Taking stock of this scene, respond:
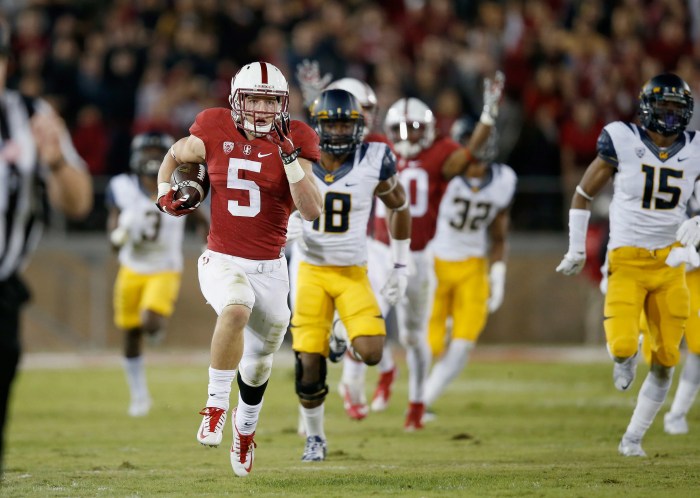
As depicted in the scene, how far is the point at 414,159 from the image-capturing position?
9062 millimetres

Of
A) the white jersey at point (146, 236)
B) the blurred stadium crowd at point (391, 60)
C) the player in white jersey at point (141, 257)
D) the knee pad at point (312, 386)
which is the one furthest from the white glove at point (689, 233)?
the blurred stadium crowd at point (391, 60)

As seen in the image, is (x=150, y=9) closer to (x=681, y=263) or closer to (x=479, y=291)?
(x=479, y=291)

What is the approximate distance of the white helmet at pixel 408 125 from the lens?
888cm

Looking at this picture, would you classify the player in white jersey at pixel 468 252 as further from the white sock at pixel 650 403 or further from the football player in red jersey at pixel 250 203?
the football player in red jersey at pixel 250 203

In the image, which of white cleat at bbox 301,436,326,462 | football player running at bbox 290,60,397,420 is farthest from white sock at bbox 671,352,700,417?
white cleat at bbox 301,436,326,462

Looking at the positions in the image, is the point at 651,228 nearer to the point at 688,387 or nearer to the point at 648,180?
the point at 648,180

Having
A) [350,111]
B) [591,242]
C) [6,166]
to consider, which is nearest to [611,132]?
[350,111]

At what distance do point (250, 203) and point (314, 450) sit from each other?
5.43 ft

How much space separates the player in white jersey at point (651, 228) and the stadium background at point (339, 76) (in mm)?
6789

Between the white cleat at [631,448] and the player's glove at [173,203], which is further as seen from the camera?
the white cleat at [631,448]

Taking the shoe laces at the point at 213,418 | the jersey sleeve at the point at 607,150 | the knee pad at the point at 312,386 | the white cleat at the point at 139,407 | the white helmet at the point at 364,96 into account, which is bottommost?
the white cleat at the point at 139,407

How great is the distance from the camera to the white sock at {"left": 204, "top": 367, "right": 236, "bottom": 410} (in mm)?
5809

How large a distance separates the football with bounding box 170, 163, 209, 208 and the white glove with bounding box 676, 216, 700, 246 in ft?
8.97

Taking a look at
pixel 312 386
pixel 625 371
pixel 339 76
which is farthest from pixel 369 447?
pixel 339 76
